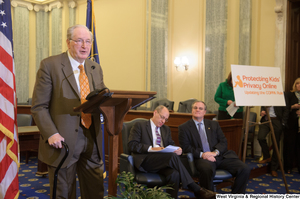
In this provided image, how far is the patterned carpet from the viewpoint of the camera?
427cm

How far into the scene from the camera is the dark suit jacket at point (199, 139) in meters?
4.00

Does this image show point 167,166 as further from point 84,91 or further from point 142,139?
point 84,91

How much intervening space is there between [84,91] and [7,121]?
1158 millimetres

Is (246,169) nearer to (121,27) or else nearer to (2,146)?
(2,146)

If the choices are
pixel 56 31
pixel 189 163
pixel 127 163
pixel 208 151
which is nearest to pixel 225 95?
pixel 208 151

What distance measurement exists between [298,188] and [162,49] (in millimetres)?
5543

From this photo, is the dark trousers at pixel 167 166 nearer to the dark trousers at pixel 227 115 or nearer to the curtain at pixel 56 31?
the dark trousers at pixel 227 115

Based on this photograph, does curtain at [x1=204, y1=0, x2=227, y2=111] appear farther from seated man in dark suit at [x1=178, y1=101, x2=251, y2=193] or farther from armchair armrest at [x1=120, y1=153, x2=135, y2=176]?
armchair armrest at [x1=120, y1=153, x2=135, y2=176]

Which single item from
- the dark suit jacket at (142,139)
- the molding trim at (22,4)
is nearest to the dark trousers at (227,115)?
the dark suit jacket at (142,139)

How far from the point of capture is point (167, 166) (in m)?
3.48

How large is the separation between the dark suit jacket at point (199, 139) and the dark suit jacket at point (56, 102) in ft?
6.68

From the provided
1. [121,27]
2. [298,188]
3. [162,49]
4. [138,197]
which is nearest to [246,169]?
[298,188]

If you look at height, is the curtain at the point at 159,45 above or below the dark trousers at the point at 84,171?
above

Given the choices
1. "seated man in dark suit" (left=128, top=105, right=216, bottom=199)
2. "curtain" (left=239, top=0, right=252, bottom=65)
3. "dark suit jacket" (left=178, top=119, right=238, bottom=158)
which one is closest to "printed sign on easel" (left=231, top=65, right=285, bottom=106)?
"dark suit jacket" (left=178, top=119, right=238, bottom=158)
